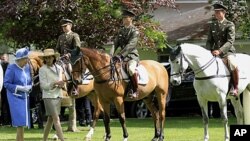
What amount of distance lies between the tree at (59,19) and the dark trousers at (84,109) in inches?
71.6

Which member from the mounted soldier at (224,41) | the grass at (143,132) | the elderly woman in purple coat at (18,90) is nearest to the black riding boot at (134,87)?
the grass at (143,132)

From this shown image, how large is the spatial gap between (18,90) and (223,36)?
15.7 ft

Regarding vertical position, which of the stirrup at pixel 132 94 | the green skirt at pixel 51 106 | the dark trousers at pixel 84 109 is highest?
the green skirt at pixel 51 106

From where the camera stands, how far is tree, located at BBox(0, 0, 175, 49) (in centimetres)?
2191

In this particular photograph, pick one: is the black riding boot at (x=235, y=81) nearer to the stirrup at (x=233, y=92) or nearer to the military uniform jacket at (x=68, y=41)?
the stirrup at (x=233, y=92)

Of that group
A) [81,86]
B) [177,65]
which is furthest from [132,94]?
[81,86]

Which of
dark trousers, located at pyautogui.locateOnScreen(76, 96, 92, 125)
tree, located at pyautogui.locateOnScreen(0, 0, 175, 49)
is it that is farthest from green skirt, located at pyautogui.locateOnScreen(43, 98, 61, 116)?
tree, located at pyautogui.locateOnScreen(0, 0, 175, 49)

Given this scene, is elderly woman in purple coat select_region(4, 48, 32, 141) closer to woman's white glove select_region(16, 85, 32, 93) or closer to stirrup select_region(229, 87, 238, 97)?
woman's white glove select_region(16, 85, 32, 93)

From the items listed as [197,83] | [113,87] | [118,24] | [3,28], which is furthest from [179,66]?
[3,28]

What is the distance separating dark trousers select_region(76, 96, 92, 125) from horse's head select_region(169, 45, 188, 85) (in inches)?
293

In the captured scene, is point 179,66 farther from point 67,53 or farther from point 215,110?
point 215,110

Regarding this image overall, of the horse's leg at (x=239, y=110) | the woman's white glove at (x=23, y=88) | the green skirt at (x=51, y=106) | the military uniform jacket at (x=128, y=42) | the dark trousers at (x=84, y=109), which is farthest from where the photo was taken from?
the dark trousers at (x=84, y=109)

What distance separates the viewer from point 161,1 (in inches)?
922

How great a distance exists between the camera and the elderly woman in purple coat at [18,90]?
1385 cm
